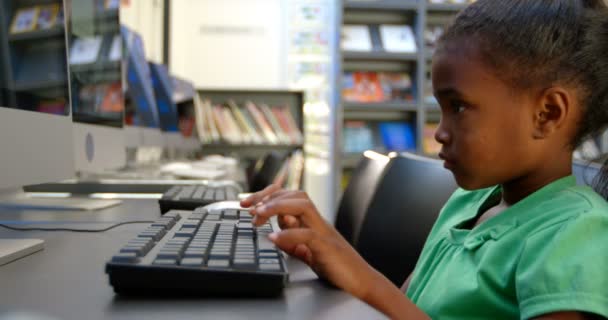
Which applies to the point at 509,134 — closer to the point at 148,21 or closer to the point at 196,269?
the point at 196,269

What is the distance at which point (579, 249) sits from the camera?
578mm

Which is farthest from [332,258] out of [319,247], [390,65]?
[390,65]

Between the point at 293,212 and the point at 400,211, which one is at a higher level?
the point at 293,212

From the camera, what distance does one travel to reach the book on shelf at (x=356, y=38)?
4020 mm

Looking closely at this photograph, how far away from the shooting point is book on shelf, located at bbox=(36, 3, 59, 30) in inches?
35.4

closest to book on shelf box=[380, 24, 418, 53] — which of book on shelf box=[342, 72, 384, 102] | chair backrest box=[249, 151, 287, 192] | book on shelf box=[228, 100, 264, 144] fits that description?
book on shelf box=[342, 72, 384, 102]

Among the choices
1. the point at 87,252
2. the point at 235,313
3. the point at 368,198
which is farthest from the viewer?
the point at 368,198

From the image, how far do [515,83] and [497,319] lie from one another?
0.99 ft

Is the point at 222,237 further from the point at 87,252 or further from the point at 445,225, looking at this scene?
the point at 445,225

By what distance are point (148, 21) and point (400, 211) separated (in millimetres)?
3729

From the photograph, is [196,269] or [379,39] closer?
[196,269]

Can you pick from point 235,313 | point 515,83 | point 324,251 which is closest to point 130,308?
point 235,313

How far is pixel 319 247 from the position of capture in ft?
1.91

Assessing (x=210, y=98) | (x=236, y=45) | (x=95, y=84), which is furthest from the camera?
(x=236, y=45)
